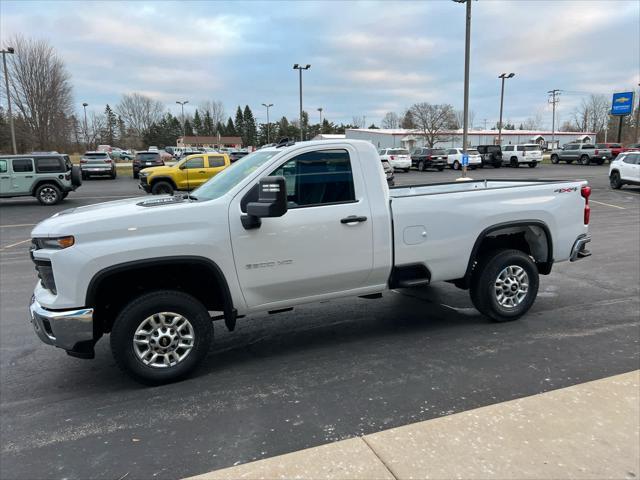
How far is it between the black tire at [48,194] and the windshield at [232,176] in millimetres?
16860

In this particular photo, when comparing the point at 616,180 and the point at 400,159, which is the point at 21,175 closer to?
the point at 616,180

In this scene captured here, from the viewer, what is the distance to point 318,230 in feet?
14.1

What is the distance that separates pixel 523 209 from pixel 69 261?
4399mm

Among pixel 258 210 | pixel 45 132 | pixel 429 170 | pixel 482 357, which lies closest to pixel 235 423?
pixel 258 210

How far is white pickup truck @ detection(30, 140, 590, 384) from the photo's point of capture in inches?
146

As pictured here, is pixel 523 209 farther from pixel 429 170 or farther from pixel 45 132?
pixel 45 132

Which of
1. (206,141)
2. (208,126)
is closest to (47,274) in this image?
(206,141)

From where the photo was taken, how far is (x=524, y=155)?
137ft

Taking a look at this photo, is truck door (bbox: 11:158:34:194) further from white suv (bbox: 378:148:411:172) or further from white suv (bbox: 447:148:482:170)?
white suv (bbox: 447:148:482:170)

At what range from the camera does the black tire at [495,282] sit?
5.17 m

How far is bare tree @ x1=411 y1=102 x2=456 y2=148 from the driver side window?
226 ft

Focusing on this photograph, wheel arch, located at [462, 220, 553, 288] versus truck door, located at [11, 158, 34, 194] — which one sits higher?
truck door, located at [11, 158, 34, 194]

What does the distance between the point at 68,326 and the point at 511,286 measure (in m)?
4.34

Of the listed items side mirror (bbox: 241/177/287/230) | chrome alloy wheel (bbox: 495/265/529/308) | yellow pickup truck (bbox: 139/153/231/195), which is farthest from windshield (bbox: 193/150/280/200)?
yellow pickup truck (bbox: 139/153/231/195)
